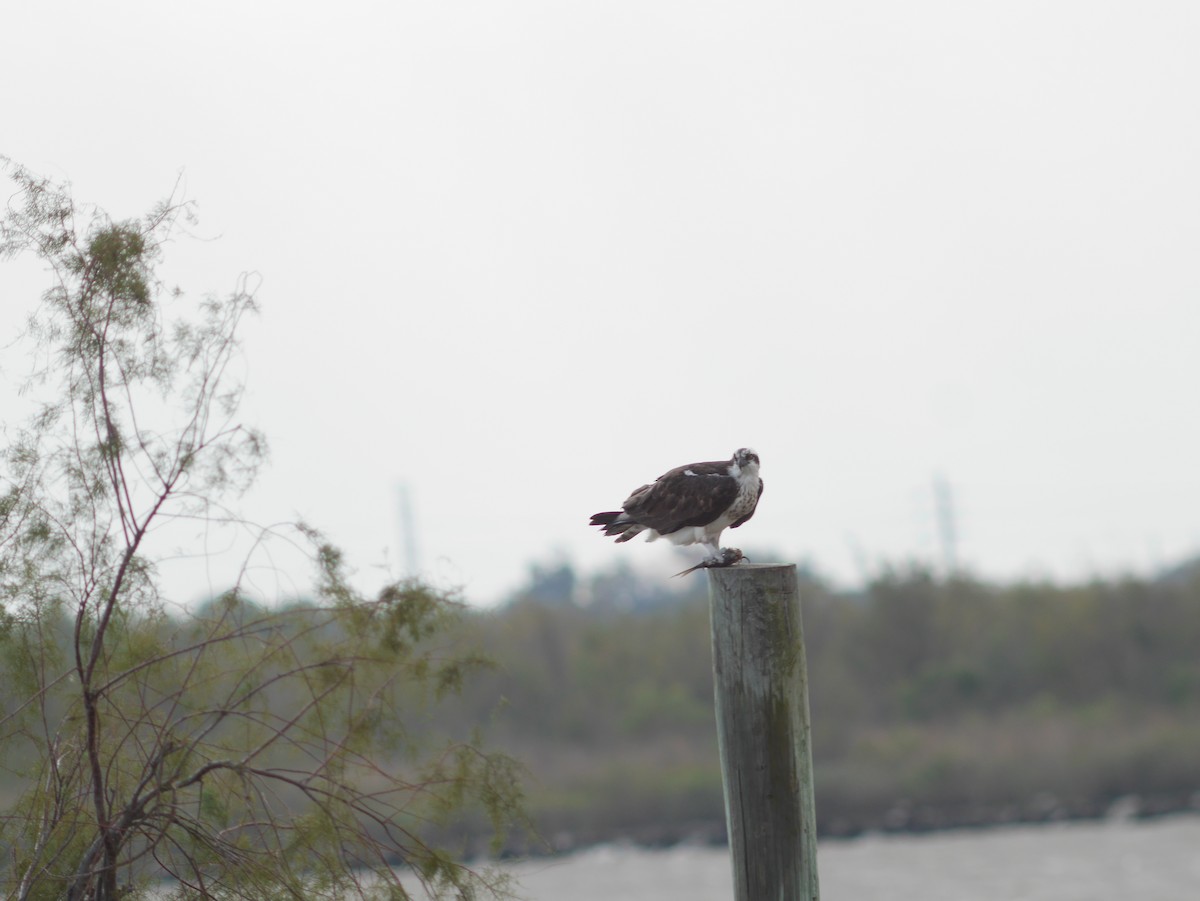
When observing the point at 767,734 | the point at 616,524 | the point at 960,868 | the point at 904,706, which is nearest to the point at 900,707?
the point at 904,706

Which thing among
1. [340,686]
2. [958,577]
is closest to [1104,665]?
[958,577]

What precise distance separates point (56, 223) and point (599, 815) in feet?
78.5

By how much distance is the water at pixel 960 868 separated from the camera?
21.0 metres

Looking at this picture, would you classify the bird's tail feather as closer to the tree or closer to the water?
the tree

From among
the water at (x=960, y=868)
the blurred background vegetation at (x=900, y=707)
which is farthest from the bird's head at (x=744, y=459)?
the blurred background vegetation at (x=900, y=707)

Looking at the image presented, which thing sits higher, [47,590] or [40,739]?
[47,590]

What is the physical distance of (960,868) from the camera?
2270 cm

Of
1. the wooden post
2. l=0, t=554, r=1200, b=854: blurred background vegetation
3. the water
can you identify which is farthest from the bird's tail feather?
l=0, t=554, r=1200, b=854: blurred background vegetation

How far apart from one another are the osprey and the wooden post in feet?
4.05

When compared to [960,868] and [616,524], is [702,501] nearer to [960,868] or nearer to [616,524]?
[616,524]

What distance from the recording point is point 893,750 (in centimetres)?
2775

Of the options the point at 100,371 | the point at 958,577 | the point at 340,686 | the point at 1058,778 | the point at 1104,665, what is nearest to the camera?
the point at 100,371

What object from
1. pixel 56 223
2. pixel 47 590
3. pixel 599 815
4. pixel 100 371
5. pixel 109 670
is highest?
pixel 56 223

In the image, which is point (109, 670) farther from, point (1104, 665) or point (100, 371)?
point (1104, 665)
